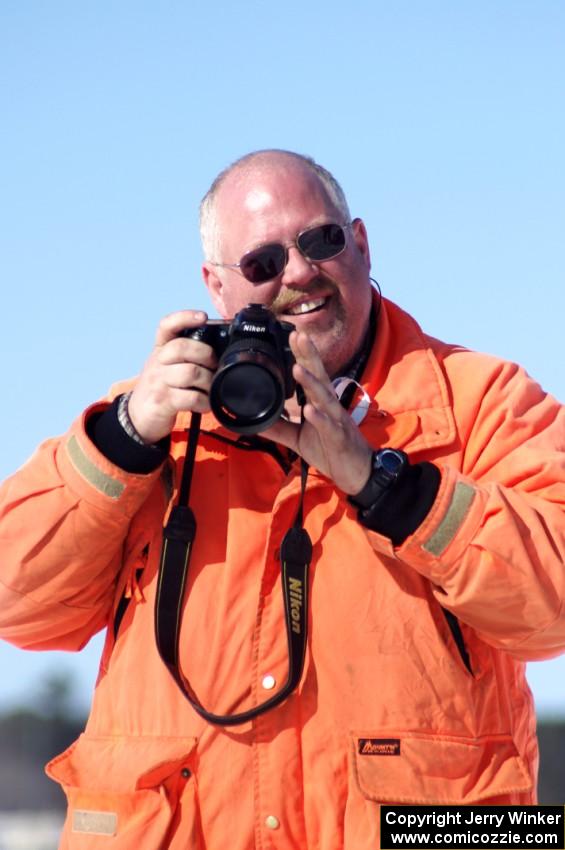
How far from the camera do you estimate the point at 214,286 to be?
198 inches

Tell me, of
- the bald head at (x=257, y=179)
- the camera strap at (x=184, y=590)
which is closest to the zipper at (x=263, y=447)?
the camera strap at (x=184, y=590)

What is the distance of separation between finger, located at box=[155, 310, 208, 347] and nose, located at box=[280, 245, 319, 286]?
18.3 inches

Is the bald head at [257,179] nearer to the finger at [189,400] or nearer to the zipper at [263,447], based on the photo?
the zipper at [263,447]

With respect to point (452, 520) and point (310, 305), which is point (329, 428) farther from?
point (310, 305)

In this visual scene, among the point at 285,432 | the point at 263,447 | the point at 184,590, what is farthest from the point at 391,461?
the point at 184,590

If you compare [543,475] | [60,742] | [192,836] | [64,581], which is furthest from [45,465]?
[60,742]

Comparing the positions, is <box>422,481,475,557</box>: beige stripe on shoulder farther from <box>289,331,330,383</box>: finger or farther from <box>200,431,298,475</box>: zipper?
<box>200,431,298,475</box>: zipper

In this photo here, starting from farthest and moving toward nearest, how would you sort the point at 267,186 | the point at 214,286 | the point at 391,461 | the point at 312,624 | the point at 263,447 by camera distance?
the point at 214,286 < the point at 267,186 < the point at 263,447 < the point at 312,624 < the point at 391,461

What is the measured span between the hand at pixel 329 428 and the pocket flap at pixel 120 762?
31.1 inches

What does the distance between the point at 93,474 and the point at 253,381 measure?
58cm

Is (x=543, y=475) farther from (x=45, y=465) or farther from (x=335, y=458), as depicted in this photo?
(x=45, y=465)

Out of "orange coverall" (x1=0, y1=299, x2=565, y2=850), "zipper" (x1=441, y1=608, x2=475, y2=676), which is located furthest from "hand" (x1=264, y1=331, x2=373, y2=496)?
"zipper" (x1=441, y1=608, x2=475, y2=676)

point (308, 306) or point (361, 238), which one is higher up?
point (361, 238)

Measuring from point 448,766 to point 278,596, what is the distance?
0.62 metres
